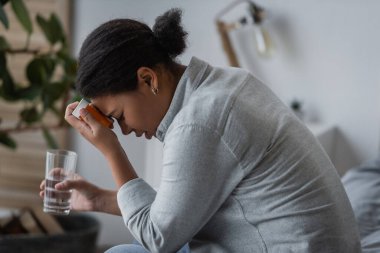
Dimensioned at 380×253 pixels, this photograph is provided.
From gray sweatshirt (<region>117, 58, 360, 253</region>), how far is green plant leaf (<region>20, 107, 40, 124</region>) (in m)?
1.31

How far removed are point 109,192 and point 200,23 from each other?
57.4 inches

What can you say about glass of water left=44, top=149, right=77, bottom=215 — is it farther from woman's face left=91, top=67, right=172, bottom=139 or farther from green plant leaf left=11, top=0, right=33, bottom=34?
green plant leaf left=11, top=0, right=33, bottom=34

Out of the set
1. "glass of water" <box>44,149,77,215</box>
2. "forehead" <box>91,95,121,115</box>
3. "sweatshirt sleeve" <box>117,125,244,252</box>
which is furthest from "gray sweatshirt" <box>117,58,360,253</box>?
"glass of water" <box>44,149,77,215</box>

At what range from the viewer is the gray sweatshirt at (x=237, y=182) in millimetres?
1152

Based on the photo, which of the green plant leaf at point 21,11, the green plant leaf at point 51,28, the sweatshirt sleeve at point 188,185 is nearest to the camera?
the sweatshirt sleeve at point 188,185

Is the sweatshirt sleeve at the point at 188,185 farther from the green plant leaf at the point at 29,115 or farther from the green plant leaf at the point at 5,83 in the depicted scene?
the green plant leaf at the point at 29,115

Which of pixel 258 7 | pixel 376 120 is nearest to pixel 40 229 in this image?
pixel 258 7

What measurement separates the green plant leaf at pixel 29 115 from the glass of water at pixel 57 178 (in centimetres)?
111

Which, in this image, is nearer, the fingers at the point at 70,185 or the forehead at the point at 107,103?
the forehead at the point at 107,103

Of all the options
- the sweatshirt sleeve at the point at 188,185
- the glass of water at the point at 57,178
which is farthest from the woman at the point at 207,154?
the glass of water at the point at 57,178

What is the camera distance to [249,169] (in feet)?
3.85

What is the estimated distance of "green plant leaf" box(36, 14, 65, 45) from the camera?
2369 millimetres

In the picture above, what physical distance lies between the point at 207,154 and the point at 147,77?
0.66 ft

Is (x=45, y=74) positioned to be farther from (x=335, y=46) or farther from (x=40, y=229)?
(x=335, y=46)
